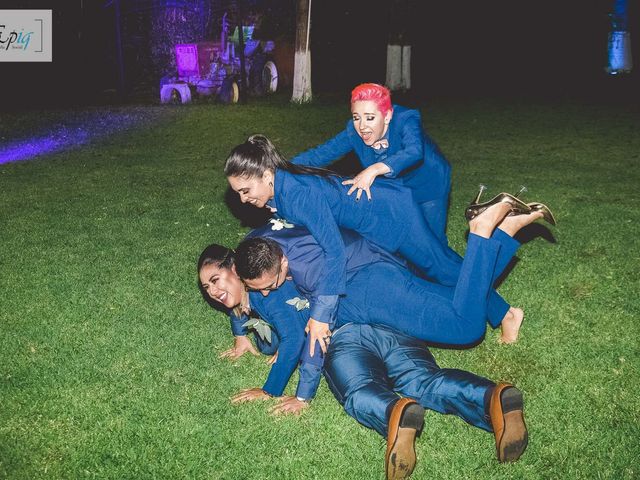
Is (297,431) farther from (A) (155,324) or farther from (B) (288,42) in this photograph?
(B) (288,42)

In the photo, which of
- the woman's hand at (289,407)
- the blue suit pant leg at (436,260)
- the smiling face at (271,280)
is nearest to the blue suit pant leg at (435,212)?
the blue suit pant leg at (436,260)

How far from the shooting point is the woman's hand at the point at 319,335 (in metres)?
3.95

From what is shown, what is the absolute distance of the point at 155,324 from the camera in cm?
522

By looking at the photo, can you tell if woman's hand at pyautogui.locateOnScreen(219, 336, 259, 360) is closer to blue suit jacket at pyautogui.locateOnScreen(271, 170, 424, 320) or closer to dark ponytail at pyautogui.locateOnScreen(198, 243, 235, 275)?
dark ponytail at pyautogui.locateOnScreen(198, 243, 235, 275)

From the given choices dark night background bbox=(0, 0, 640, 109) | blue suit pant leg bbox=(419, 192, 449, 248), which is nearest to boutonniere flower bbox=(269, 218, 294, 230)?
blue suit pant leg bbox=(419, 192, 449, 248)

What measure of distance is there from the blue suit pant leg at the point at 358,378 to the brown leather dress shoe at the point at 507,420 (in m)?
0.55

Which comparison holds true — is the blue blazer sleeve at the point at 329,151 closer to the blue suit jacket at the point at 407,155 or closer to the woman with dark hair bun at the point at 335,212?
the blue suit jacket at the point at 407,155

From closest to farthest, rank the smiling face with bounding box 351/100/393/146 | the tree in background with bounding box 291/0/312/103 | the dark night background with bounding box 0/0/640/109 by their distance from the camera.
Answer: the smiling face with bounding box 351/100/393/146, the tree in background with bounding box 291/0/312/103, the dark night background with bounding box 0/0/640/109

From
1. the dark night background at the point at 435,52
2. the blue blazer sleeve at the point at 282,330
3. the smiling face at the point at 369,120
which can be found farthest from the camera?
the dark night background at the point at 435,52

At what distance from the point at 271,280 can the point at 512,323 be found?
1978 mm

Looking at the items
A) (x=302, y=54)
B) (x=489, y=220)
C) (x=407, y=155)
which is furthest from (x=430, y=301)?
(x=302, y=54)

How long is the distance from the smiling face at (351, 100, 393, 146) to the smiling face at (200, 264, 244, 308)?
155cm

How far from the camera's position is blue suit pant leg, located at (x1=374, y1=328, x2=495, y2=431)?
3.57 meters

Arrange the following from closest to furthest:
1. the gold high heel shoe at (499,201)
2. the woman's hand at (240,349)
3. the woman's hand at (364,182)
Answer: the gold high heel shoe at (499,201)
the woman's hand at (364,182)
the woman's hand at (240,349)
